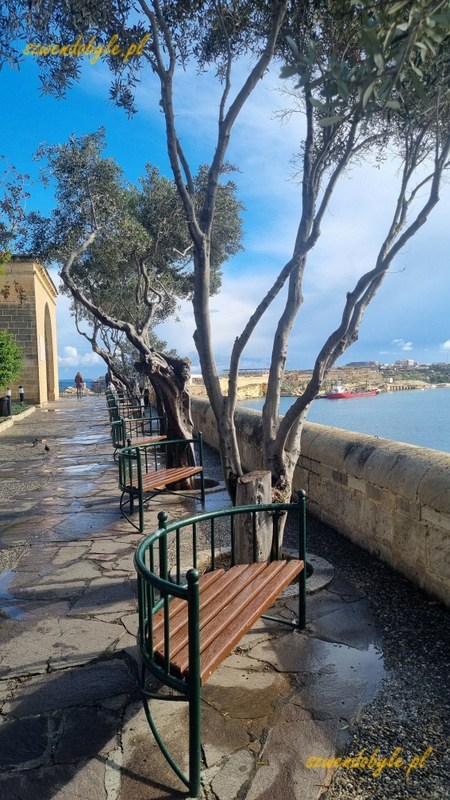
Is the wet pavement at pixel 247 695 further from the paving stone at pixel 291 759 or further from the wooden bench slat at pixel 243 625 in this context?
the wooden bench slat at pixel 243 625

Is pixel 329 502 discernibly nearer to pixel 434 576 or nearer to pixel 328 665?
pixel 434 576

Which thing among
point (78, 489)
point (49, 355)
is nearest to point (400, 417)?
point (78, 489)

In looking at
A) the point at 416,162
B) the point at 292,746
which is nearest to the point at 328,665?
the point at 292,746

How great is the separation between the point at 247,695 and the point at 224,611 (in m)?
0.42

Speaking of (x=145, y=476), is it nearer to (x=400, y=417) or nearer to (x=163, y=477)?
(x=163, y=477)

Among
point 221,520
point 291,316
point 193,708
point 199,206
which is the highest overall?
point 199,206

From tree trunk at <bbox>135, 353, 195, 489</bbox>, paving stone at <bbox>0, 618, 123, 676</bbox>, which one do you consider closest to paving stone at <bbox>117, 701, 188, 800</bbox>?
paving stone at <bbox>0, 618, 123, 676</bbox>

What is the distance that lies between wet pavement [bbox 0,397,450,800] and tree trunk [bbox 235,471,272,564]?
392 mm

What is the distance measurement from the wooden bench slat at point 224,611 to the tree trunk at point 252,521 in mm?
564

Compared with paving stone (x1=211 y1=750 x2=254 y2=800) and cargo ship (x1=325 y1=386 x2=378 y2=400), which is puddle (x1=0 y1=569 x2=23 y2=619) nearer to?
paving stone (x1=211 y1=750 x2=254 y2=800)

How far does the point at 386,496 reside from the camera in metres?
3.87

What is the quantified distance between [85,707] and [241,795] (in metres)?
0.87

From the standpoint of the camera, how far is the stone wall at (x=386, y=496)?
3.28m

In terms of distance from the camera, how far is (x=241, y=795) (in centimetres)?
185
